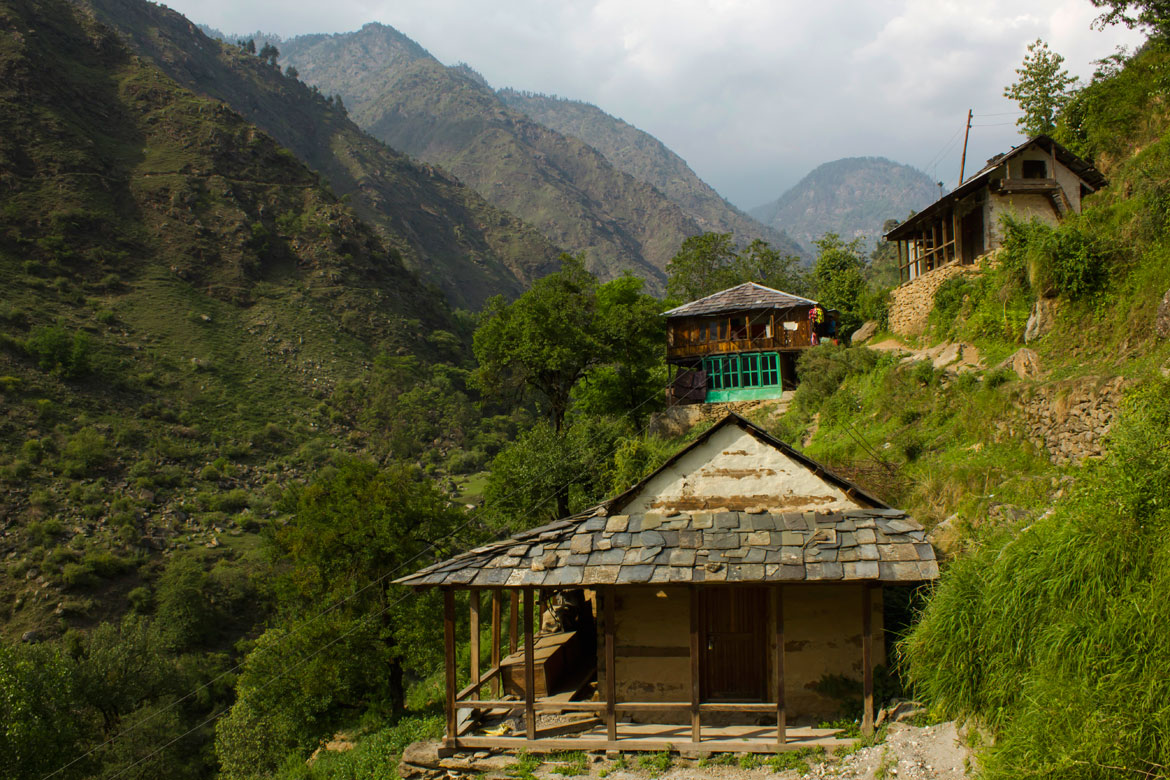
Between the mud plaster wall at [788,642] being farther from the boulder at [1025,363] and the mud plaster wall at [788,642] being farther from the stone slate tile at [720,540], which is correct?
the boulder at [1025,363]

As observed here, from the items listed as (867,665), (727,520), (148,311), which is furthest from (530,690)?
(148,311)

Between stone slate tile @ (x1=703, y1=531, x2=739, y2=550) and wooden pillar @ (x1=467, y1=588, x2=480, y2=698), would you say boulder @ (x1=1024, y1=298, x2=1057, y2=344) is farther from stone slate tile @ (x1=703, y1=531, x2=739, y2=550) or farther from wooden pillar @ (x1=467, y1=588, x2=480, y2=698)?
wooden pillar @ (x1=467, y1=588, x2=480, y2=698)

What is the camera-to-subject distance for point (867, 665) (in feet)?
36.5

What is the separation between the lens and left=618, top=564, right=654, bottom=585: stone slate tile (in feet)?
37.1

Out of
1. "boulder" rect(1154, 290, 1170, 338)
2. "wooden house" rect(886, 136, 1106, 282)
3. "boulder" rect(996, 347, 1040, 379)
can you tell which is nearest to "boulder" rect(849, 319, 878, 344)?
"wooden house" rect(886, 136, 1106, 282)

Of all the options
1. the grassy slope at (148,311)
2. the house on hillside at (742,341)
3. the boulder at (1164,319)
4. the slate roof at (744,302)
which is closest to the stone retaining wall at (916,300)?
the house on hillside at (742,341)

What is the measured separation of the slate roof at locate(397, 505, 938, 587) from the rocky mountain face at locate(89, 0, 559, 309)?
116 metres

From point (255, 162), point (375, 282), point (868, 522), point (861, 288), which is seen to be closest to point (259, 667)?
point (868, 522)

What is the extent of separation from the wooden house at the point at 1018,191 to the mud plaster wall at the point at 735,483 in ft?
48.4

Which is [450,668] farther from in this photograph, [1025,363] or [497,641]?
[1025,363]

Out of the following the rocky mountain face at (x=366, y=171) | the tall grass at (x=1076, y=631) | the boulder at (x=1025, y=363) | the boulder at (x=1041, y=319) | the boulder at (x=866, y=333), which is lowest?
the tall grass at (x=1076, y=631)

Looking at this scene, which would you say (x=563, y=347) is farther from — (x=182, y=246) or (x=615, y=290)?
(x=182, y=246)

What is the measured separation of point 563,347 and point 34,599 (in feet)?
104

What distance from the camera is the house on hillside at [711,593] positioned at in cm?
1132
